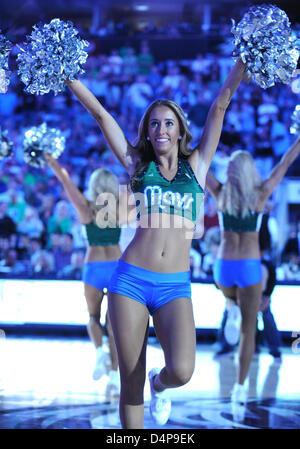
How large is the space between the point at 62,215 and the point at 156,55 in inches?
176

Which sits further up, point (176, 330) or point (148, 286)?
point (148, 286)

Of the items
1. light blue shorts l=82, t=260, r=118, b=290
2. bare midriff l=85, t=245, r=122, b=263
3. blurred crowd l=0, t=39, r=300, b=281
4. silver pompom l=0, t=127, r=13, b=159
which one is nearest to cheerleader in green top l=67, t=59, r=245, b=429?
silver pompom l=0, t=127, r=13, b=159

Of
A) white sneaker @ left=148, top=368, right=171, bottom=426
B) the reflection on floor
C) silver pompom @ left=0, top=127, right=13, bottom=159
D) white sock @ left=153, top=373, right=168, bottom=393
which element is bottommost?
the reflection on floor

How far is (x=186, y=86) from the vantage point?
1041 cm

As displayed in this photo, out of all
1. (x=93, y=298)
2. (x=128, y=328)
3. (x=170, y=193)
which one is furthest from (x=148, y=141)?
(x=93, y=298)

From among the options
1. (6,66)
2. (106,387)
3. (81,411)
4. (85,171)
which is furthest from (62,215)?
(6,66)

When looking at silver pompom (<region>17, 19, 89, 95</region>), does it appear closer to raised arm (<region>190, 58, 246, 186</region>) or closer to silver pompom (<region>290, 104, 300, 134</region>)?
raised arm (<region>190, 58, 246, 186</region>)

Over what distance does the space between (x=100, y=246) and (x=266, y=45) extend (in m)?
2.56

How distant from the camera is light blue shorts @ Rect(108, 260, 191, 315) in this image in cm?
274

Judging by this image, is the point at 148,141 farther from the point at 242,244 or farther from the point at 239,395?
the point at 239,395

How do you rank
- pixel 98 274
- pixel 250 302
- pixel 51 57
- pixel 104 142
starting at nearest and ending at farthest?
pixel 51 57, pixel 250 302, pixel 98 274, pixel 104 142

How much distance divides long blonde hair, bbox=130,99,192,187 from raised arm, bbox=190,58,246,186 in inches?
2.6

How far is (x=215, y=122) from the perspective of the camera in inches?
117

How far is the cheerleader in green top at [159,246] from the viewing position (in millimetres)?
2719
